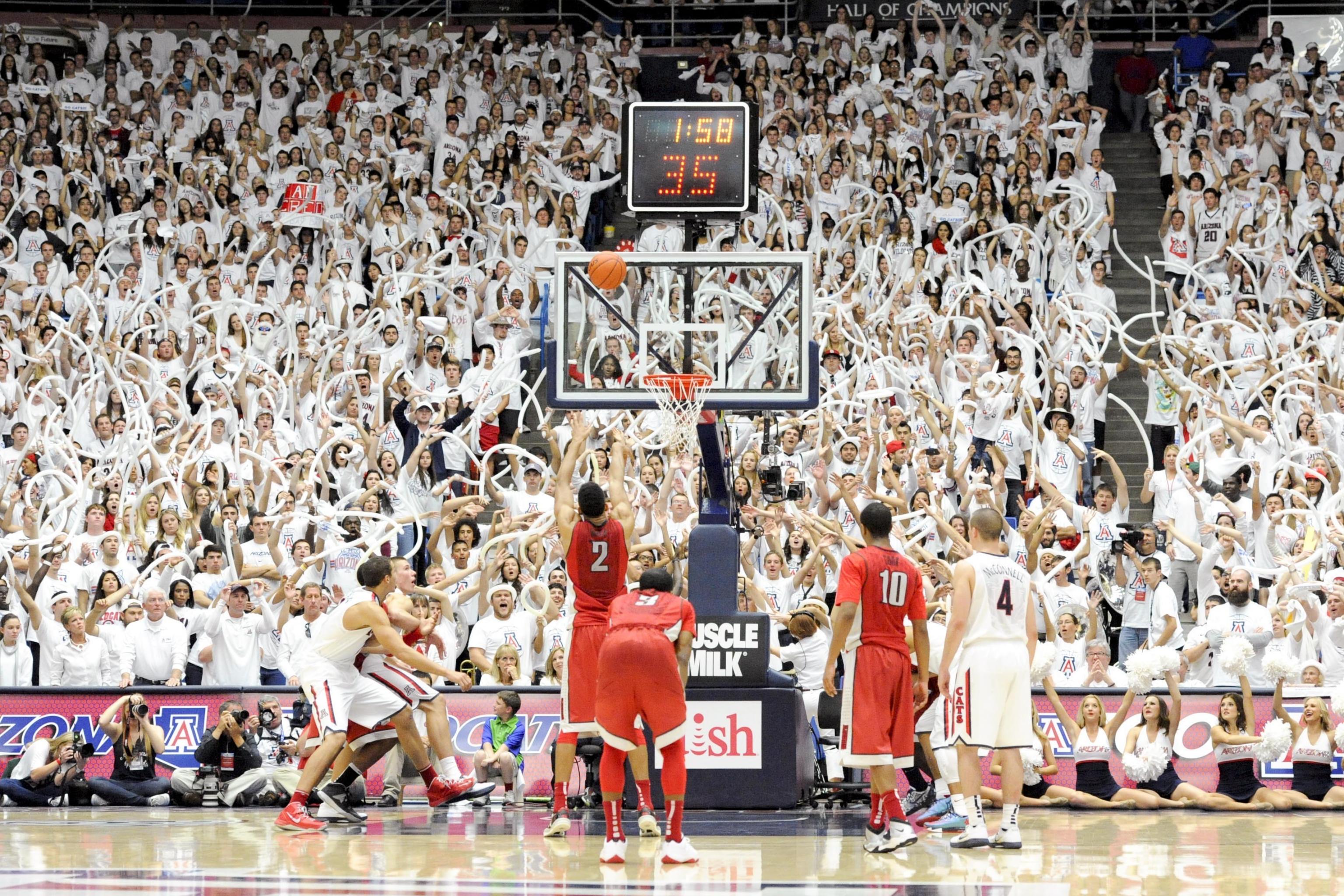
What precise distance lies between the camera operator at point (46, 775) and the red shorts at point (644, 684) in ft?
19.9

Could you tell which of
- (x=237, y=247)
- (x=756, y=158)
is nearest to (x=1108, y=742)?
(x=756, y=158)

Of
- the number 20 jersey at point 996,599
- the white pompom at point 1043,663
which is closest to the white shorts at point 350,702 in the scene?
the number 20 jersey at point 996,599

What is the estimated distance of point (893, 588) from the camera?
11484 millimetres

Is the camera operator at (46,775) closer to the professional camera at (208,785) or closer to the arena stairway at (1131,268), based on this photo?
the professional camera at (208,785)

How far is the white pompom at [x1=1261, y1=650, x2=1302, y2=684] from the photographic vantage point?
47.0ft

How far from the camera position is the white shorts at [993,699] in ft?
36.4

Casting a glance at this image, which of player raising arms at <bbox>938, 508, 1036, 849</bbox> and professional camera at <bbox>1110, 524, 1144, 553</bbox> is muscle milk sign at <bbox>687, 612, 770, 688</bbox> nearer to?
player raising arms at <bbox>938, 508, 1036, 849</bbox>

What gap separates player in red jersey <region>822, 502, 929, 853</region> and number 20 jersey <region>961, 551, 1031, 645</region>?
16.5 inches

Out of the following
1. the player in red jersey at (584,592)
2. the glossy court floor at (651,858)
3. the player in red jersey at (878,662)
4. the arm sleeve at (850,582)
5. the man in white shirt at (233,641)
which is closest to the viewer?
the glossy court floor at (651,858)

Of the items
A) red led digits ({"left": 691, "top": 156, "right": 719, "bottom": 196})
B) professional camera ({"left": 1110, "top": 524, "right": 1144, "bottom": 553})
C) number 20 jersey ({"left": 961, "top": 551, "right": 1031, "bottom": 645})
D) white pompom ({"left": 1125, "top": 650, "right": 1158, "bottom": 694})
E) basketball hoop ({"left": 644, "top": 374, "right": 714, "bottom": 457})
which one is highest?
red led digits ({"left": 691, "top": 156, "right": 719, "bottom": 196})

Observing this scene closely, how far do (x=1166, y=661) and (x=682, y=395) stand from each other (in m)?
4.44

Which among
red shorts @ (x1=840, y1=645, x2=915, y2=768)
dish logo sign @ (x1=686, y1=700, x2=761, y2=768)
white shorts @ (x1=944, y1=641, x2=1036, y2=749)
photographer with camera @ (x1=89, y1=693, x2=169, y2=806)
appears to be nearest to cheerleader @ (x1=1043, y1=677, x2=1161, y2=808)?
dish logo sign @ (x1=686, y1=700, x2=761, y2=768)

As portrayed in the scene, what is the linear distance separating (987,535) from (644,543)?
6294mm

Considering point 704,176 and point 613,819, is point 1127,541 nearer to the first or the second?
point 704,176
